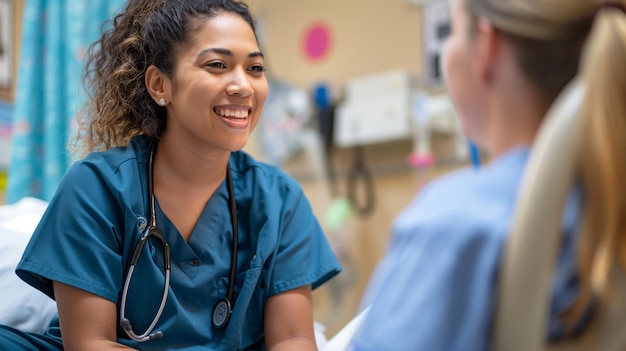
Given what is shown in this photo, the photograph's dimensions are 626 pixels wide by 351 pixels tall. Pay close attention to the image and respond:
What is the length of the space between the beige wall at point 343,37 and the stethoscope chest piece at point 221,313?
1.87m

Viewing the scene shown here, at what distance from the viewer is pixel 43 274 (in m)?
1.13

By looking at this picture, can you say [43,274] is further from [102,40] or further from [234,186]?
[102,40]

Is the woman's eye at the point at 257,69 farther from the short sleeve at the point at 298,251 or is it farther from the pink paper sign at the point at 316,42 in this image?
the pink paper sign at the point at 316,42

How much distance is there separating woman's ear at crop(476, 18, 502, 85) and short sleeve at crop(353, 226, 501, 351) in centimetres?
20

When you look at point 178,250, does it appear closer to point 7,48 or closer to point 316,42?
point 7,48

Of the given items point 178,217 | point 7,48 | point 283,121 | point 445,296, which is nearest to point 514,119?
point 445,296

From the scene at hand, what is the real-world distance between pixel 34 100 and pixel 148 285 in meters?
1.25

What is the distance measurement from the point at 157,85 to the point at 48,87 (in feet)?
3.13

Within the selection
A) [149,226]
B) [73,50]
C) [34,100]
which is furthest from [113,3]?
[149,226]

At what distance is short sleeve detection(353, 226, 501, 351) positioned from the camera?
2.09 feet

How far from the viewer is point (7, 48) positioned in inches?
107

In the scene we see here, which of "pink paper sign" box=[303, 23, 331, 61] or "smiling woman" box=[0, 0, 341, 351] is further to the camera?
"pink paper sign" box=[303, 23, 331, 61]

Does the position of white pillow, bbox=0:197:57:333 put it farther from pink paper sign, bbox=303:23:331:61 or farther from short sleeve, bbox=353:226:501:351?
pink paper sign, bbox=303:23:331:61

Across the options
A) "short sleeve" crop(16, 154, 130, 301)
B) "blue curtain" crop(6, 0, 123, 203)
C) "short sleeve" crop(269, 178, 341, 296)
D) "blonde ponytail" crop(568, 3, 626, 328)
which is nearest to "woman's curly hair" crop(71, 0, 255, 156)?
"short sleeve" crop(16, 154, 130, 301)
